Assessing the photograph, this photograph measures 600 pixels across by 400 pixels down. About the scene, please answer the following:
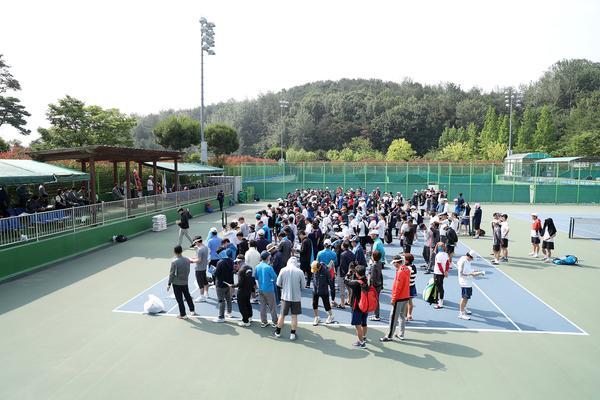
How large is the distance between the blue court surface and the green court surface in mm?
296

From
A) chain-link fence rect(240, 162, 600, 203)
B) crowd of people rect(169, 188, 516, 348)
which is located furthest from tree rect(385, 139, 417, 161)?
crowd of people rect(169, 188, 516, 348)

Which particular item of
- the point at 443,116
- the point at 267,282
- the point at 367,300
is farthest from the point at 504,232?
the point at 443,116

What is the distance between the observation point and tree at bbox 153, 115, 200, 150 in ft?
165

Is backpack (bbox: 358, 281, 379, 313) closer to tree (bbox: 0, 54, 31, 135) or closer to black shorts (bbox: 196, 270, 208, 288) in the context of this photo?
black shorts (bbox: 196, 270, 208, 288)

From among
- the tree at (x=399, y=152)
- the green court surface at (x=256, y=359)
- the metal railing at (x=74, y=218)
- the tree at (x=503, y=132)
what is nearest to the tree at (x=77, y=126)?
the metal railing at (x=74, y=218)

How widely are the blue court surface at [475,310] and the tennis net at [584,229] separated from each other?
31.5ft

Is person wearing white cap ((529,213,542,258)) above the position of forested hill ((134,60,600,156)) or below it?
below

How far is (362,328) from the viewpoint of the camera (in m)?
8.05

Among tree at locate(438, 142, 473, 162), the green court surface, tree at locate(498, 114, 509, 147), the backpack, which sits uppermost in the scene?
tree at locate(498, 114, 509, 147)

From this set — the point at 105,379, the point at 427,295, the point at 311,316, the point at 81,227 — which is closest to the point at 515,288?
the point at 427,295

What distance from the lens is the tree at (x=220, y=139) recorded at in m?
58.8

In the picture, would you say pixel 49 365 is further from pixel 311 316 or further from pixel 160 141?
pixel 160 141

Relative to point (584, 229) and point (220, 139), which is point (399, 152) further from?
point (584, 229)

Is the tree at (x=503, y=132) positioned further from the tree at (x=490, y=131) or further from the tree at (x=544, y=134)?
the tree at (x=544, y=134)
